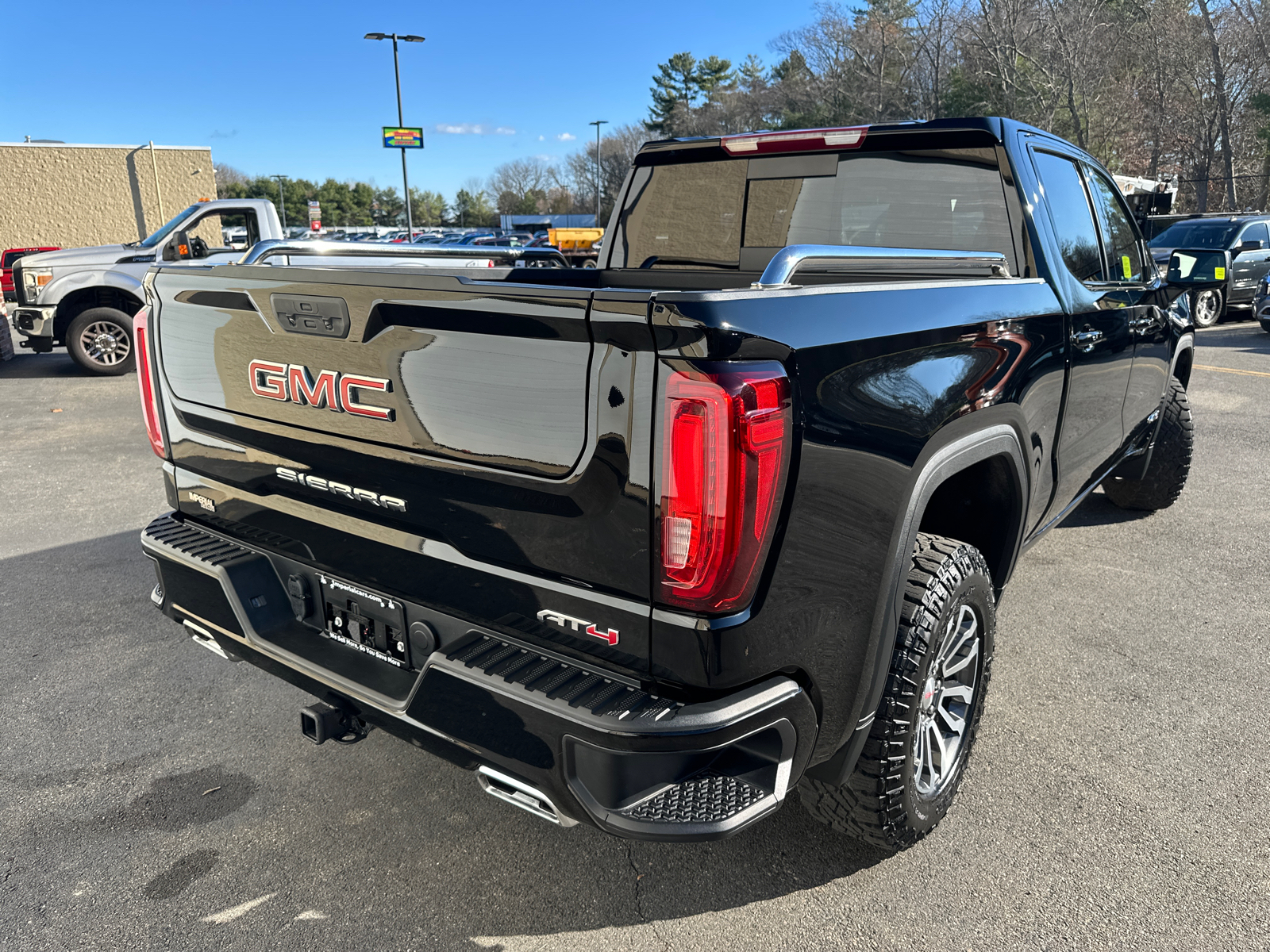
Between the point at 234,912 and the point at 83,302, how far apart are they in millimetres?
11179

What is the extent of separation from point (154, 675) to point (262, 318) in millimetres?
2004

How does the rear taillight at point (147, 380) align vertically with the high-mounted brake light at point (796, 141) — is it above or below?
below

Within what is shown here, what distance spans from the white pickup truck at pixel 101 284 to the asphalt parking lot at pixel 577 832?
25.3 ft

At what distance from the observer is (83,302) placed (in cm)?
1111

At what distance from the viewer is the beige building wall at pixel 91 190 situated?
79.5 ft

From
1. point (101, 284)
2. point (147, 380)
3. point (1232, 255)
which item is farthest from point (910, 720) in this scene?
point (1232, 255)

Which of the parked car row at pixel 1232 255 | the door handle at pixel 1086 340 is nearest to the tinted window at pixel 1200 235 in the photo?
the parked car row at pixel 1232 255

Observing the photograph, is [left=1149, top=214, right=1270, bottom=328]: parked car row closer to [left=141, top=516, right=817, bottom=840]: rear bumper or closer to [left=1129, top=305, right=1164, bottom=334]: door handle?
[left=1129, top=305, right=1164, bottom=334]: door handle

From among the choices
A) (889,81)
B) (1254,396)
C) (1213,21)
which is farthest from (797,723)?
(889,81)

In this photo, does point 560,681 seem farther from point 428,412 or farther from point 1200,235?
point 1200,235

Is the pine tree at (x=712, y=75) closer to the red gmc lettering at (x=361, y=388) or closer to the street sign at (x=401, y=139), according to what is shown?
the street sign at (x=401, y=139)

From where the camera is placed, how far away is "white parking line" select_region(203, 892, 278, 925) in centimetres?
224

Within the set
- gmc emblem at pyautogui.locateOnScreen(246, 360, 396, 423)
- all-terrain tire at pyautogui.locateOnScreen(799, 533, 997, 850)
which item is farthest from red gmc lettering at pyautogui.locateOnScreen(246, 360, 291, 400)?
all-terrain tire at pyautogui.locateOnScreen(799, 533, 997, 850)

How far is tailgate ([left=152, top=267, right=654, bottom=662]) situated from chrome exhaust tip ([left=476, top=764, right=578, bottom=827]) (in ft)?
1.11
